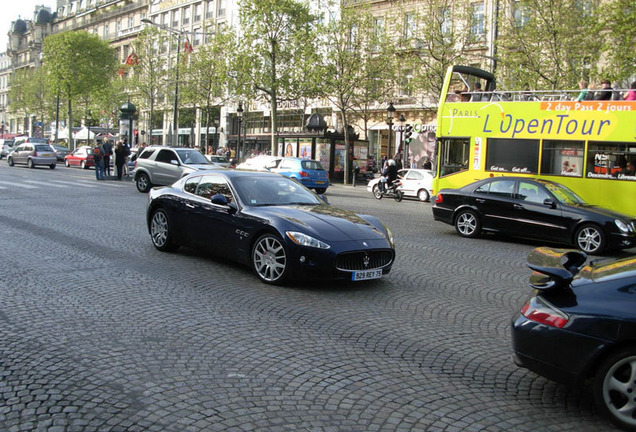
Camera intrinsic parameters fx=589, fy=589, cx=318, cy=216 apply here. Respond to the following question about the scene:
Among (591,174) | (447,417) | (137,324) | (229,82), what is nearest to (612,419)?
(447,417)

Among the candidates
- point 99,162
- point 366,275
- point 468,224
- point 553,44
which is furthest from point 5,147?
point 366,275

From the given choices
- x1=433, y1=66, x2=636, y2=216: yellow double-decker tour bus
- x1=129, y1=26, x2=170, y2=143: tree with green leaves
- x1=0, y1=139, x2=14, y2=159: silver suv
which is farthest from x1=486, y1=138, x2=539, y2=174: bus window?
x1=0, y1=139, x2=14, y2=159: silver suv

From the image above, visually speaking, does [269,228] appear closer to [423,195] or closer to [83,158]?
[423,195]

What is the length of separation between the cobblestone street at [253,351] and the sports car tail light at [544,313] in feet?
1.88

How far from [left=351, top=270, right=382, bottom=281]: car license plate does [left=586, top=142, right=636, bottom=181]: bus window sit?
32.2 feet

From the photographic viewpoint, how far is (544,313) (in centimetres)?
373

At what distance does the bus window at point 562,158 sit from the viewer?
1497 cm

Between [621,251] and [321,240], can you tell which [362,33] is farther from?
[321,240]

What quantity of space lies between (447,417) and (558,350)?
796mm

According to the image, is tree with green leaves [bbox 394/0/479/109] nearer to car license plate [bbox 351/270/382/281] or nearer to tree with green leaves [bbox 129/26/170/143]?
car license plate [bbox 351/270/382/281]

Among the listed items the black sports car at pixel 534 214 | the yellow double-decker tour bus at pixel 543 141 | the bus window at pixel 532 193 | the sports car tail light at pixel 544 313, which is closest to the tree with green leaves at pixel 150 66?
the yellow double-decker tour bus at pixel 543 141

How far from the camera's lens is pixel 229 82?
3875cm

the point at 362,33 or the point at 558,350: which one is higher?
the point at 362,33

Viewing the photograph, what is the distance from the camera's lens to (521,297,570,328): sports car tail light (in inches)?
143
